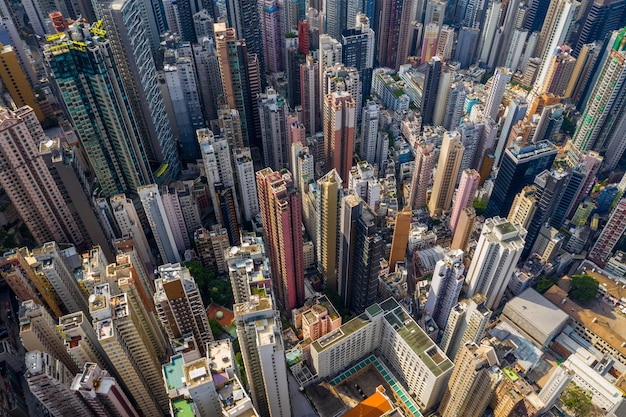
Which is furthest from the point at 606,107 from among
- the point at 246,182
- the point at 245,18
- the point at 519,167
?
the point at 245,18

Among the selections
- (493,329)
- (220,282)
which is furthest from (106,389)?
(493,329)

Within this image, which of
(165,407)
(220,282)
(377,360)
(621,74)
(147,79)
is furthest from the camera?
(621,74)

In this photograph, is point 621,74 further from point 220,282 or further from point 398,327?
point 220,282

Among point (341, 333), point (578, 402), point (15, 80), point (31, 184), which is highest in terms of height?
point (15, 80)

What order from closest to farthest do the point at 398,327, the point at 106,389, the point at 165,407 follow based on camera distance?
the point at 106,389
the point at 165,407
the point at 398,327

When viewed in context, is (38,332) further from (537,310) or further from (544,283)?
(544,283)

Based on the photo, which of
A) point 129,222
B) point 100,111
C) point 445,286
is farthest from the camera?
point 100,111

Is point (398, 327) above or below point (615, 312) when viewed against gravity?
above

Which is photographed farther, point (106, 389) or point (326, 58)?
point (326, 58)
